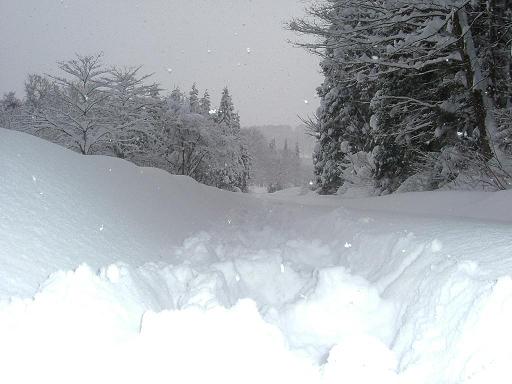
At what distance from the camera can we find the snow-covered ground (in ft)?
6.26

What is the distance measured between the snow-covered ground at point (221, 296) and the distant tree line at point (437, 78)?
3068 millimetres

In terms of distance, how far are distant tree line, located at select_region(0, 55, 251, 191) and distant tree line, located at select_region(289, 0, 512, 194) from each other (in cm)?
1351

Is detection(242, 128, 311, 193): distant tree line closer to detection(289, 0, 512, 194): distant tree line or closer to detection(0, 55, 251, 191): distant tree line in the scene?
detection(0, 55, 251, 191): distant tree line

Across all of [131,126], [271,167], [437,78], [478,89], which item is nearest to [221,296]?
[478,89]

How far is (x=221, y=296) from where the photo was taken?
125 inches

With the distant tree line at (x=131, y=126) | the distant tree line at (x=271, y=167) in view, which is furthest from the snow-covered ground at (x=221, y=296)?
the distant tree line at (x=271, y=167)

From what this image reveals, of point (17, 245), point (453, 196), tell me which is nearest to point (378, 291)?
point (17, 245)

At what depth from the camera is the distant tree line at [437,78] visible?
7.59 metres

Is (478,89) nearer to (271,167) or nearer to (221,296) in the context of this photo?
(221,296)

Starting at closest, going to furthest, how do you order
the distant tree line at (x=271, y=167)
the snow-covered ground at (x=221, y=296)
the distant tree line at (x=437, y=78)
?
1. the snow-covered ground at (x=221, y=296)
2. the distant tree line at (x=437, y=78)
3. the distant tree line at (x=271, y=167)

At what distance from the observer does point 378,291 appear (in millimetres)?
3145

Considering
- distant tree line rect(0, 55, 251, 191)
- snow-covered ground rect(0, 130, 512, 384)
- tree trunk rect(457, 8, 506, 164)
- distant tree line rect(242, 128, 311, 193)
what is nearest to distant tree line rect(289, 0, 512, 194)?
tree trunk rect(457, 8, 506, 164)

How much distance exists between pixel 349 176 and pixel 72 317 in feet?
49.4

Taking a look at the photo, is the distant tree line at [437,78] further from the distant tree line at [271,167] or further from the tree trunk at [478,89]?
the distant tree line at [271,167]
